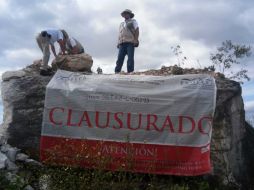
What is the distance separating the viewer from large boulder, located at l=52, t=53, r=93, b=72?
30.6ft

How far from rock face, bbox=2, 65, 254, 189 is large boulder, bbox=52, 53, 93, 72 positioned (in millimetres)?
716

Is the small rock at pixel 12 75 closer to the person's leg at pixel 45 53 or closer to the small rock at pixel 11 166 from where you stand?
the person's leg at pixel 45 53

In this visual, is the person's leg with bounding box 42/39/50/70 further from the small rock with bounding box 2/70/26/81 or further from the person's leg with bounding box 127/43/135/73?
the person's leg with bounding box 127/43/135/73

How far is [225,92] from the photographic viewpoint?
27.8 feet

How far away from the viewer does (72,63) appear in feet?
30.6

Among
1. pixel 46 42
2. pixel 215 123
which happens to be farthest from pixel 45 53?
pixel 215 123

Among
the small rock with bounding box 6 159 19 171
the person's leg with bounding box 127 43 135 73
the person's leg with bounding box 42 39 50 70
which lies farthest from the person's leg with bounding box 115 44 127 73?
the small rock with bounding box 6 159 19 171

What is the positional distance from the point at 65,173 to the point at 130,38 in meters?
3.18

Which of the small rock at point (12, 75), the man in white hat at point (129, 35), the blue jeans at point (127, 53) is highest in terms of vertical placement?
the man in white hat at point (129, 35)

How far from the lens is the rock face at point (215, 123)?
810 cm

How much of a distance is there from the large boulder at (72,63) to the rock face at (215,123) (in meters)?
0.72

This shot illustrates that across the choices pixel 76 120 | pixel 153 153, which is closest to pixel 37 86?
pixel 76 120

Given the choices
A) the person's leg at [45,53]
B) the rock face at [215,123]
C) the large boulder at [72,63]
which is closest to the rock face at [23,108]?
the rock face at [215,123]

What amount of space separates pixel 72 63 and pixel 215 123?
2782 mm
